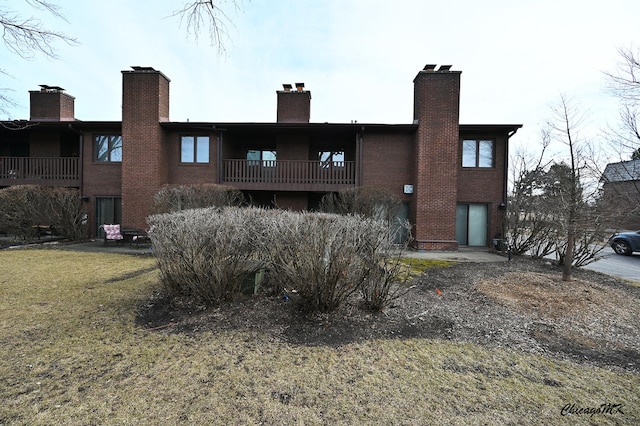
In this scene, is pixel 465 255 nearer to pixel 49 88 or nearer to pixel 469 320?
pixel 469 320

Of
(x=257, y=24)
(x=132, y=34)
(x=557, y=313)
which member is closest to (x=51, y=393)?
(x=257, y=24)

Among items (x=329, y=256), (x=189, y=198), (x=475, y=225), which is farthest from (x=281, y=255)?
(x=475, y=225)

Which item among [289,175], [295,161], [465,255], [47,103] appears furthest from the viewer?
[47,103]

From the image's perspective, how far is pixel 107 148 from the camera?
14969mm

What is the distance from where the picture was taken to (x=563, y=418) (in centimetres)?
241

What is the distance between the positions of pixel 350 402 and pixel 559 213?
25.2ft

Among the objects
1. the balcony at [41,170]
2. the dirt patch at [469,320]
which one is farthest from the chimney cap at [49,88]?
the dirt patch at [469,320]

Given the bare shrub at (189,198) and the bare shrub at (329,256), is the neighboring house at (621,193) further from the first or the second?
the bare shrub at (189,198)

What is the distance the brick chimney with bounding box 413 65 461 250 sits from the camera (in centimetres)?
1290

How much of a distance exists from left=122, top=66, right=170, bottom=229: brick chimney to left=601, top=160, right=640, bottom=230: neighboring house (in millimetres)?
15115

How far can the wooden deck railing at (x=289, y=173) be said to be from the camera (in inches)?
563

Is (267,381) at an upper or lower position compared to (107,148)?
lower

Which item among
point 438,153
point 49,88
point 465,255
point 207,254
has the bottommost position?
point 465,255

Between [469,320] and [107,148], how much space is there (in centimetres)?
1673
